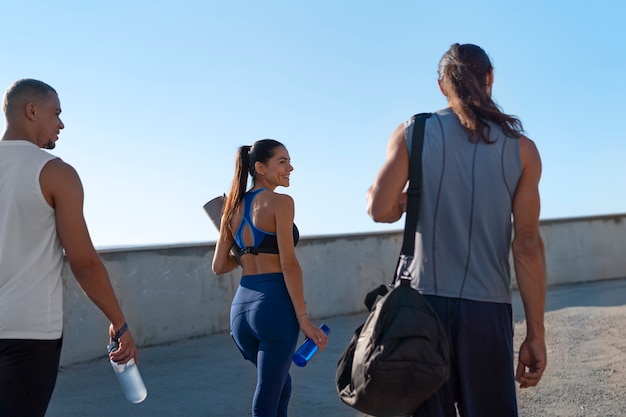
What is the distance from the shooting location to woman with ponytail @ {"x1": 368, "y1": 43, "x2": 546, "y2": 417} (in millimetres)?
2525

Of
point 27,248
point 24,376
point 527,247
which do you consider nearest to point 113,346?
point 24,376

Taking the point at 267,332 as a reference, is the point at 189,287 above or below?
below

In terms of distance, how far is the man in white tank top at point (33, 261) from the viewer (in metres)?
2.79

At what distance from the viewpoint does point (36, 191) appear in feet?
9.36

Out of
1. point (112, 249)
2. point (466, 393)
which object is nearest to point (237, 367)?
point (112, 249)

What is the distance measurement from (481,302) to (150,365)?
22.0ft

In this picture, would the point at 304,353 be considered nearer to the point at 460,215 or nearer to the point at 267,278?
the point at 267,278

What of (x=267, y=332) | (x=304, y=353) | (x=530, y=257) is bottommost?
(x=304, y=353)

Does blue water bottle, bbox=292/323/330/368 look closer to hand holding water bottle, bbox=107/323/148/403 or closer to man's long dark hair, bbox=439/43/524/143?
hand holding water bottle, bbox=107/323/148/403

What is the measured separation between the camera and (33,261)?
113 inches

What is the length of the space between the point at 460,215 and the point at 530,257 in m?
0.28

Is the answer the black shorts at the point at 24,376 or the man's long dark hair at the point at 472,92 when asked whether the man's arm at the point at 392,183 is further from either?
the black shorts at the point at 24,376

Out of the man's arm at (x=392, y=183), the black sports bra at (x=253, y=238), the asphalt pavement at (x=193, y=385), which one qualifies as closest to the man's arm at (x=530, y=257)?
the man's arm at (x=392, y=183)

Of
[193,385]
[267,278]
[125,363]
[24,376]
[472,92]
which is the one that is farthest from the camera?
[193,385]
